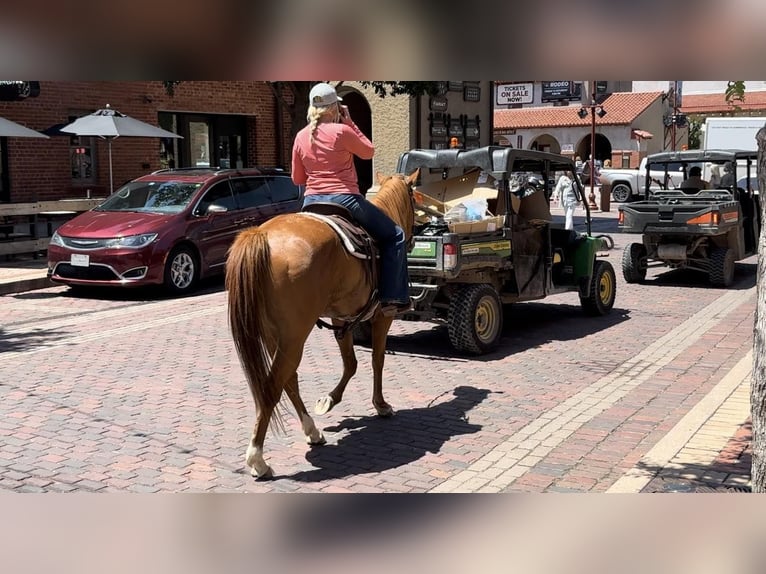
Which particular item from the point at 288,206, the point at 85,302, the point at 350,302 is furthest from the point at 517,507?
the point at 288,206

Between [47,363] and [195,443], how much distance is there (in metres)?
3.30

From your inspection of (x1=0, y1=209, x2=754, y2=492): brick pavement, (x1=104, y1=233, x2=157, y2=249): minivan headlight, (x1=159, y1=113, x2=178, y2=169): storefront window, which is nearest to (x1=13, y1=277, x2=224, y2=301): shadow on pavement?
(x1=104, y1=233, x2=157, y2=249): minivan headlight

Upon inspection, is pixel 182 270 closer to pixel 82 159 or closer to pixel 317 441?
pixel 317 441

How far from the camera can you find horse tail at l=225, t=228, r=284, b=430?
16.3ft

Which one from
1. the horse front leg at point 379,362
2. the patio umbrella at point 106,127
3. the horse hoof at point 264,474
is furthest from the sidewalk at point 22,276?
the horse hoof at point 264,474

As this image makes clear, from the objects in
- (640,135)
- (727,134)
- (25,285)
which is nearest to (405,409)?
(25,285)

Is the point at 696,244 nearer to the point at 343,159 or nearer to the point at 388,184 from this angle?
the point at 388,184

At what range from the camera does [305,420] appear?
5.91 m

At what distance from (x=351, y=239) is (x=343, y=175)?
1.85 ft

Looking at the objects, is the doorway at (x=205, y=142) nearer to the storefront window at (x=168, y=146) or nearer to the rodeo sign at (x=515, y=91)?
the storefront window at (x=168, y=146)

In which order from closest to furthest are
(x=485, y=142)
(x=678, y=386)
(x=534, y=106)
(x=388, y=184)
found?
(x=388, y=184), (x=678, y=386), (x=485, y=142), (x=534, y=106)

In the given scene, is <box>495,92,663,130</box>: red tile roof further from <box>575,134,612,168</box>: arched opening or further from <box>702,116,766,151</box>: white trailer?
<box>702,116,766,151</box>: white trailer

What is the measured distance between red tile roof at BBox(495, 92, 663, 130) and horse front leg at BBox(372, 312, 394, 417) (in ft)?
150

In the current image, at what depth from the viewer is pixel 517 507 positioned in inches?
80.5
